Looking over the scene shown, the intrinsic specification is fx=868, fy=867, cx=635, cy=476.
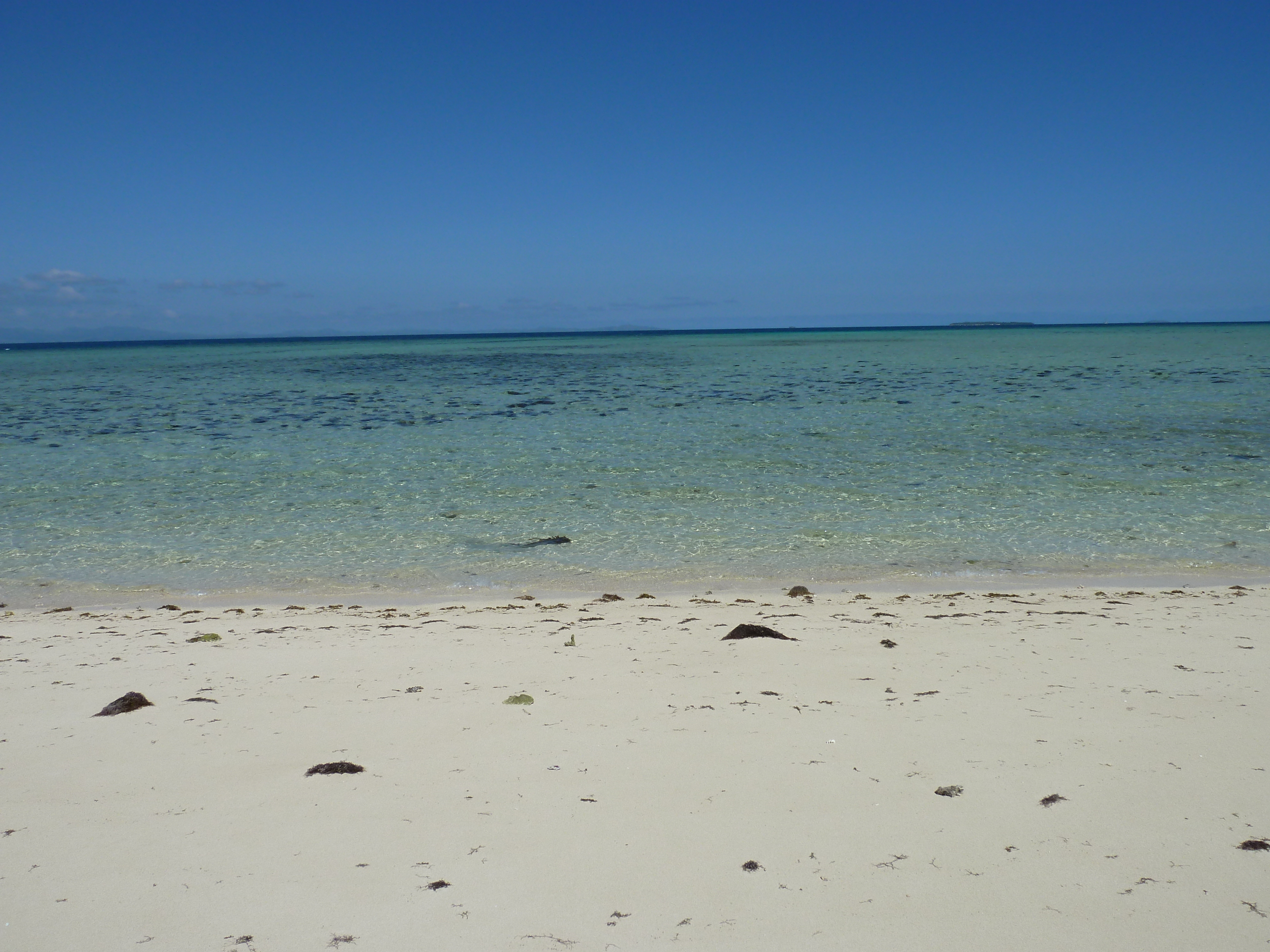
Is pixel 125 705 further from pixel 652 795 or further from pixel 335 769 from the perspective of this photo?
pixel 652 795

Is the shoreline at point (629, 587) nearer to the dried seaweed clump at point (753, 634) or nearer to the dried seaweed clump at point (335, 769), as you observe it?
the dried seaweed clump at point (753, 634)

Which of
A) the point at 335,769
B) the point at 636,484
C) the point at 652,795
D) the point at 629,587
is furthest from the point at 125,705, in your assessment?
the point at 636,484

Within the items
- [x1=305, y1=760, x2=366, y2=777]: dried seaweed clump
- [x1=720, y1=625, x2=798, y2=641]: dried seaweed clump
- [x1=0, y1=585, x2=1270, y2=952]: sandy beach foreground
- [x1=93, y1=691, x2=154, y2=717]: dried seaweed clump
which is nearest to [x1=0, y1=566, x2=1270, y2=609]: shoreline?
[x1=720, y1=625, x2=798, y2=641]: dried seaweed clump

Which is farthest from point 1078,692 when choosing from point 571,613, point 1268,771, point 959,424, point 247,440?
point 247,440

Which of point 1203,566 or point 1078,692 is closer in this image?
point 1078,692

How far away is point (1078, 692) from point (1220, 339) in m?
79.2

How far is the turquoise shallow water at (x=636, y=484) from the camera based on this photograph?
9.48 m

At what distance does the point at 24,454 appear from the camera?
1722cm

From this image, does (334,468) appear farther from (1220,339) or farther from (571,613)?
(1220,339)

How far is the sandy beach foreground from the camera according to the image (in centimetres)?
299

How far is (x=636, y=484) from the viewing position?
1355 cm

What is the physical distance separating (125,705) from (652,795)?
3129 mm

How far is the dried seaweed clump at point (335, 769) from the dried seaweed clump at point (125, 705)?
1.51 metres

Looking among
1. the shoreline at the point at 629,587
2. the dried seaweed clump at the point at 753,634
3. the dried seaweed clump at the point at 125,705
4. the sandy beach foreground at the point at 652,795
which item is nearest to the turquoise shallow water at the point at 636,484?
the shoreline at the point at 629,587
